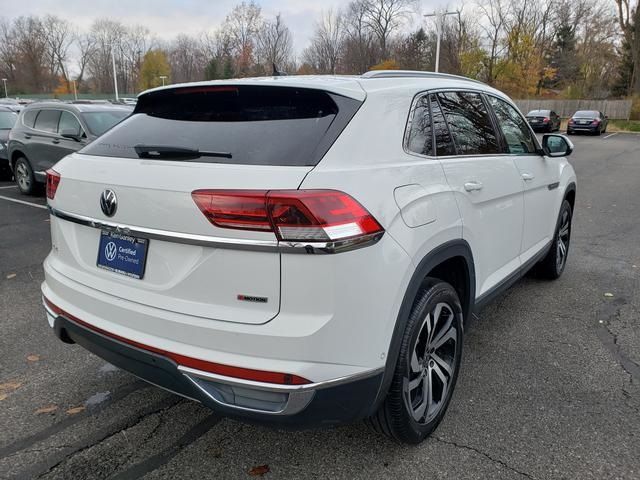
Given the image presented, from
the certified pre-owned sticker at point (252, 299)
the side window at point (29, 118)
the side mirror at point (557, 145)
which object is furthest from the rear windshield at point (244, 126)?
the side window at point (29, 118)

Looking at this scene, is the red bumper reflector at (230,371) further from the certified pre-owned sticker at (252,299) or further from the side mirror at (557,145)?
the side mirror at (557,145)

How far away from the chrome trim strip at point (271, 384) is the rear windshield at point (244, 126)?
2.73 ft

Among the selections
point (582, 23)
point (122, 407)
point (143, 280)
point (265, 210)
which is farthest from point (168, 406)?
point (582, 23)

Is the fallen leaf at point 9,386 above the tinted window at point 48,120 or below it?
below

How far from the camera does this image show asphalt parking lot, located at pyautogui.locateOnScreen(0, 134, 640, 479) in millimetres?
2455

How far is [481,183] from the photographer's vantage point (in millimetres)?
2979

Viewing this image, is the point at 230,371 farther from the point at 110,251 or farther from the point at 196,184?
the point at 110,251

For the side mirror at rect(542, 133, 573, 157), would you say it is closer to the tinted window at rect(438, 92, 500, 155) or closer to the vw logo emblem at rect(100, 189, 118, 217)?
the tinted window at rect(438, 92, 500, 155)

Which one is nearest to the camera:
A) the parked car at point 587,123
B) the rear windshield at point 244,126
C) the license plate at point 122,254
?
the rear windshield at point 244,126

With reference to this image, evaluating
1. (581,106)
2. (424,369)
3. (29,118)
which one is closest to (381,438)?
(424,369)

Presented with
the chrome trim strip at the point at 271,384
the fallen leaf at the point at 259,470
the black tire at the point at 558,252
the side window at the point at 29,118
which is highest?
the side window at the point at 29,118

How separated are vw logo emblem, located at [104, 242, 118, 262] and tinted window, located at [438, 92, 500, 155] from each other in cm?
186

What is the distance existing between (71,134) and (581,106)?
156ft

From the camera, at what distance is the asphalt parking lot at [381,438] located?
2.46 m
